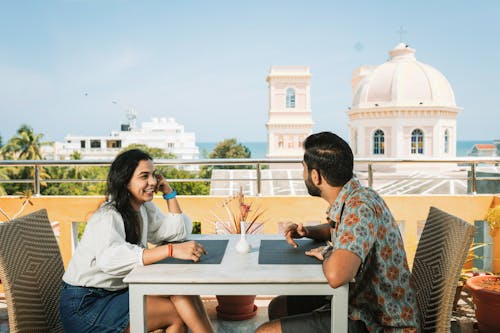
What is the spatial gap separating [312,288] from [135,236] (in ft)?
2.77

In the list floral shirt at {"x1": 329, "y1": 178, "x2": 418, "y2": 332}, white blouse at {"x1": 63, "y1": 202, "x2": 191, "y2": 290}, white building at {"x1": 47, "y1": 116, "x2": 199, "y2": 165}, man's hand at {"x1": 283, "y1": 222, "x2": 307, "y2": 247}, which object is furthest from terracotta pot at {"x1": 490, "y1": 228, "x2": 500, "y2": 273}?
white building at {"x1": 47, "y1": 116, "x2": 199, "y2": 165}

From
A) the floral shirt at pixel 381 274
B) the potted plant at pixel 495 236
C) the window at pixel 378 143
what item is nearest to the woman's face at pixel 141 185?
the floral shirt at pixel 381 274

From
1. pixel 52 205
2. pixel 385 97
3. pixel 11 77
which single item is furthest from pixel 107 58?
pixel 52 205

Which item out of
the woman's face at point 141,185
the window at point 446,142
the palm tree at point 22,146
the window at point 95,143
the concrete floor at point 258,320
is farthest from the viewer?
the window at point 95,143

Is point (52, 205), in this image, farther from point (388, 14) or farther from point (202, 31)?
point (388, 14)

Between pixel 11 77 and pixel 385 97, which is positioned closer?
pixel 385 97

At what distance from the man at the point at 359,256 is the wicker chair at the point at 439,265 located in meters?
0.13

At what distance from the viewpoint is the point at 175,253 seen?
1837 mm

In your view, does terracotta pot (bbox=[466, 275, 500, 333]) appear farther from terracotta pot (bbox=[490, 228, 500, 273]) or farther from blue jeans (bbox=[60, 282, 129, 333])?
blue jeans (bbox=[60, 282, 129, 333])

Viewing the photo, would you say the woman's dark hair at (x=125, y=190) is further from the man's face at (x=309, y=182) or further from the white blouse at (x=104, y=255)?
the man's face at (x=309, y=182)

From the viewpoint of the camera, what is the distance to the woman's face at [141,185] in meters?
2.14

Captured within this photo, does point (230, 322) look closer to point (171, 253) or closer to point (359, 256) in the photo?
point (171, 253)

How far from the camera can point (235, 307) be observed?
308 cm

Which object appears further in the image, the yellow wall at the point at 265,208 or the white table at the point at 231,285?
the yellow wall at the point at 265,208
